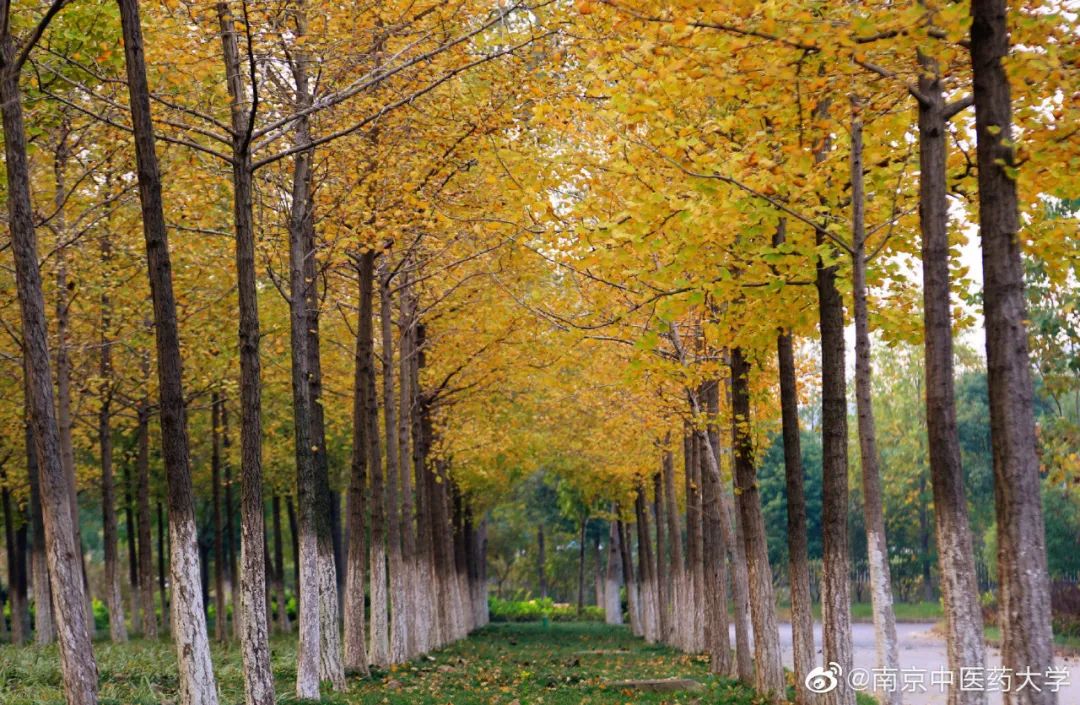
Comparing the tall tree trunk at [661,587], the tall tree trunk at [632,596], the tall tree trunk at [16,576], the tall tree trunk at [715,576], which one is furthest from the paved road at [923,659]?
the tall tree trunk at [16,576]

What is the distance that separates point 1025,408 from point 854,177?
154 inches

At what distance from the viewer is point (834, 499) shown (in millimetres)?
12086

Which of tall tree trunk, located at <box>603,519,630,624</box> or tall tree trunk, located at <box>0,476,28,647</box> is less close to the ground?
tall tree trunk, located at <box>0,476,28,647</box>

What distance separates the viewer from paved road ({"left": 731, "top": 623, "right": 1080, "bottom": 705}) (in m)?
24.8

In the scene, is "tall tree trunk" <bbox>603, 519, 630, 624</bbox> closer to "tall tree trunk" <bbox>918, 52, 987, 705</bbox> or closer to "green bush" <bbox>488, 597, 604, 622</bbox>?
"green bush" <bbox>488, 597, 604, 622</bbox>

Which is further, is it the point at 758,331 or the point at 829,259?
the point at 758,331

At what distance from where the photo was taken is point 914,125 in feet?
40.2

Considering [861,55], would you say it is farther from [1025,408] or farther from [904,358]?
[904,358]

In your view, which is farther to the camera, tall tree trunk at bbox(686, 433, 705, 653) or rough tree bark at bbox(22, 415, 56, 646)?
tall tree trunk at bbox(686, 433, 705, 653)

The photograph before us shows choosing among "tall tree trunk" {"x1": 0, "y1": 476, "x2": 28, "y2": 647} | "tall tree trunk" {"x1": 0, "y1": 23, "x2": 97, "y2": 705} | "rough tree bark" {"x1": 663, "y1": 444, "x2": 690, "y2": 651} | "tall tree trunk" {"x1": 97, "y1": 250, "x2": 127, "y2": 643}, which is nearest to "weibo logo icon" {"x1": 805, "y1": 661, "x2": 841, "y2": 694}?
"tall tree trunk" {"x1": 0, "y1": 23, "x2": 97, "y2": 705}

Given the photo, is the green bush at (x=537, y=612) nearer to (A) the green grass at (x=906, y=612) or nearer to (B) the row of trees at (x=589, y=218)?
(A) the green grass at (x=906, y=612)

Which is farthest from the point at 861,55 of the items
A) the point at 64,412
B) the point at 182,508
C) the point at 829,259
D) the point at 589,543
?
the point at 589,543

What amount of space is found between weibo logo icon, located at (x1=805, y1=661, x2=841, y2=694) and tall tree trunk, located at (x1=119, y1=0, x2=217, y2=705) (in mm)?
6093

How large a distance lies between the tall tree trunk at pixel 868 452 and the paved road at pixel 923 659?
4595 millimetres
